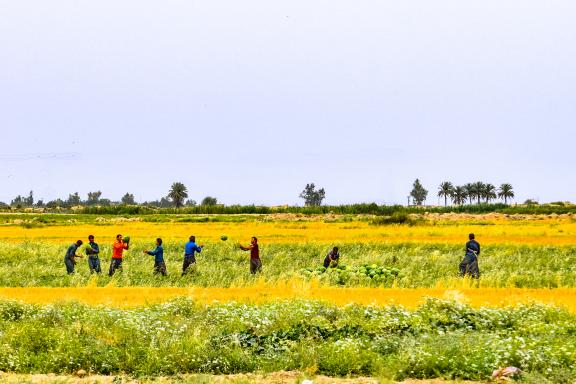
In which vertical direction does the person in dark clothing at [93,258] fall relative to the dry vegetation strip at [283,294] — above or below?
above

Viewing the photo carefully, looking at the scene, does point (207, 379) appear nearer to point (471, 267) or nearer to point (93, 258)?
point (471, 267)

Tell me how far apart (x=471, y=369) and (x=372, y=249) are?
26.0m

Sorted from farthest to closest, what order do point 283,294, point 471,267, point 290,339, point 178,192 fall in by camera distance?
point 178,192
point 471,267
point 283,294
point 290,339

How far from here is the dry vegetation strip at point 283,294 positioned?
1884 centimetres

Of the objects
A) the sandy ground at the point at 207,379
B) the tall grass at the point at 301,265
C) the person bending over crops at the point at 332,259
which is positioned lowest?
the sandy ground at the point at 207,379

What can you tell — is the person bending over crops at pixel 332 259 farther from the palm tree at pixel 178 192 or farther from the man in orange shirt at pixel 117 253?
the palm tree at pixel 178 192

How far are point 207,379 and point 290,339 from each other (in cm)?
299

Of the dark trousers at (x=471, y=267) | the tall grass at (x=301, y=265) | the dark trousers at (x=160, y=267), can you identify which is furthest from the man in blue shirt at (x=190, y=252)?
the dark trousers at (x=471, y=267)

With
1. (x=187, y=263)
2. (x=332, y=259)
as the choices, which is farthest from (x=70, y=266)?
(x=332, y=259)

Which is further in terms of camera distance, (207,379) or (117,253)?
(117,253)

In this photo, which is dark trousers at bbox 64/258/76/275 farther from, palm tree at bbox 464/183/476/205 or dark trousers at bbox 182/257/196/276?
palm tree at bbox 464/183/476/205

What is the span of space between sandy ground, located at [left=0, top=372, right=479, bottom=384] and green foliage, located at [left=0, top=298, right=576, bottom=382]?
0.93 feet

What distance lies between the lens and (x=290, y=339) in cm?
1341

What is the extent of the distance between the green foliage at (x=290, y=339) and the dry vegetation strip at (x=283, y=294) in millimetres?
3193
